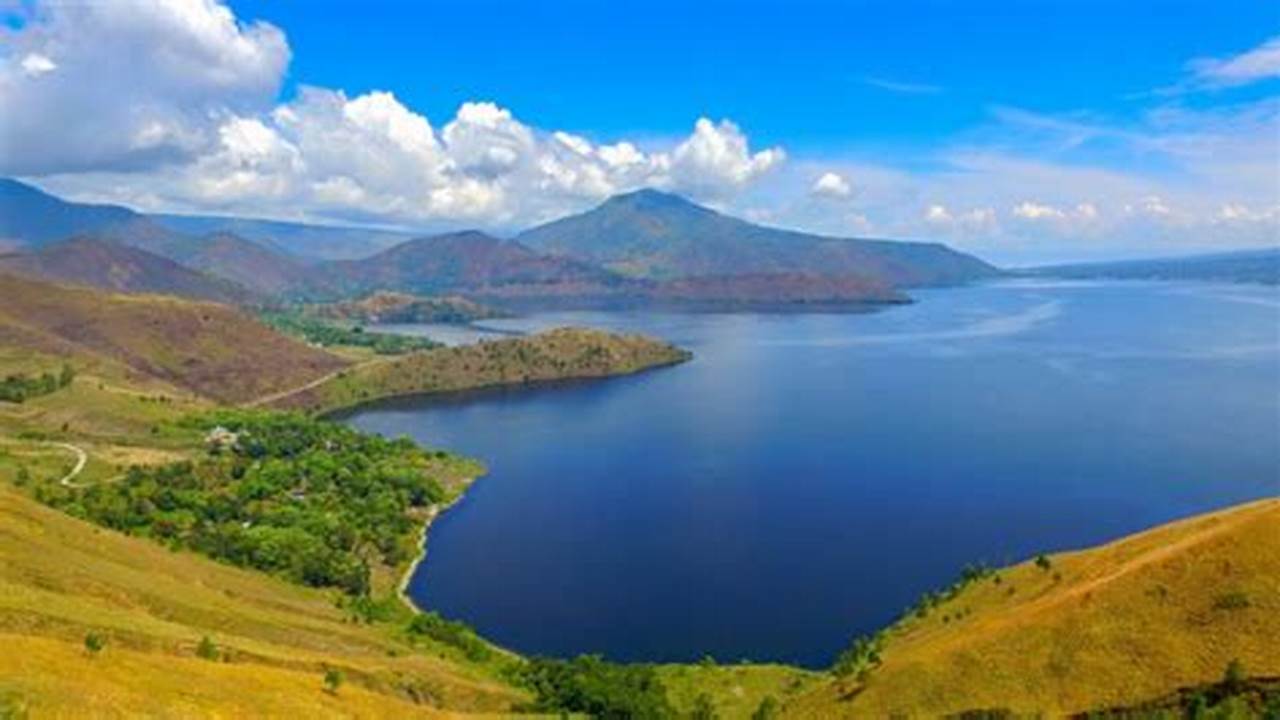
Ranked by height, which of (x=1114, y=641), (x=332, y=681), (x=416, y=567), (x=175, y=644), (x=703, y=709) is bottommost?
(x=416, y=567)

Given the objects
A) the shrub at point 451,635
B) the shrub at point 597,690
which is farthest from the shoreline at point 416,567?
the shrub at point 597,690

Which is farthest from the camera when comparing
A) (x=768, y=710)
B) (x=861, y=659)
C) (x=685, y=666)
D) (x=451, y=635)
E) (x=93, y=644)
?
(x=451, y=635)

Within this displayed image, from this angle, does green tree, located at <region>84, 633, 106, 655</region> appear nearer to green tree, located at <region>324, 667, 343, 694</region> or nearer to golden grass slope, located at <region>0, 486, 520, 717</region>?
golden grass slope, located at <region>0, 486, 520, 717</region>

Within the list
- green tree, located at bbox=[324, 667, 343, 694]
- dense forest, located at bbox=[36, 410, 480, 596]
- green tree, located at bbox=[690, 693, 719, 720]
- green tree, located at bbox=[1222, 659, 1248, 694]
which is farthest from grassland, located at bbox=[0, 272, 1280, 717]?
dense forest, located at bbox=[36, 410, 480, 596]

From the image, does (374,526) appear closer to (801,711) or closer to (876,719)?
(801,711)

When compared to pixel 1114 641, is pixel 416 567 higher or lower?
lower

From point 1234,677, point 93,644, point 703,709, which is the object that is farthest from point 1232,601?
point 93,644

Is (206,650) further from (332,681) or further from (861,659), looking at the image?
(861,659)

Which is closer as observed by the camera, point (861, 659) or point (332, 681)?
point (332, 681)

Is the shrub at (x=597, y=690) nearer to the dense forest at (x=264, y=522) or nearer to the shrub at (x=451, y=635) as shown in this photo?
the shrub at (x=451, y=635)
